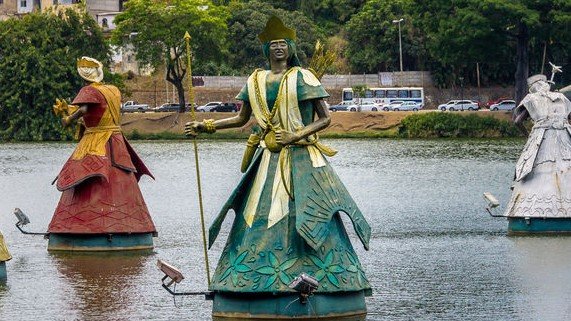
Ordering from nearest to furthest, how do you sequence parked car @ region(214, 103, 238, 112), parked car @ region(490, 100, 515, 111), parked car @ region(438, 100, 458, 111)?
parked car @ region(490, 100, 515, 111), parked car @ region(438, 100, 458, 111), parked car @ region(214, 103, 238, 112)

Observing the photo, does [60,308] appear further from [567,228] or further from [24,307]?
[567,228]

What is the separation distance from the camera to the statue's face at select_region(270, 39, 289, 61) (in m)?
19.5

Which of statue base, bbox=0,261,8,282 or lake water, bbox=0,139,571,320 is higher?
statue base, bbox=0,261,8,282

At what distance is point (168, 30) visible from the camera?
327ft

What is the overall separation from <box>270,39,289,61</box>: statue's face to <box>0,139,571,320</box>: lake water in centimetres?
327

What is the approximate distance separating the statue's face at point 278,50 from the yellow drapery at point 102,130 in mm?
8457

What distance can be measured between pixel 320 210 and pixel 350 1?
97805 millimetres

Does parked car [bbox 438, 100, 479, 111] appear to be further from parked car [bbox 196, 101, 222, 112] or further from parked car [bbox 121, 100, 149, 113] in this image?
parked car [bbox 121, 100, 149, 113]

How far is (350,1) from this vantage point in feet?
381

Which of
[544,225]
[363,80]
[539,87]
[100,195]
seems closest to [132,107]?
[363,80]

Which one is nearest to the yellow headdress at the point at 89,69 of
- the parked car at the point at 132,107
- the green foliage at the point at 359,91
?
the parked car at the point at 132,107

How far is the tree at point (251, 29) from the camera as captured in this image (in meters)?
109

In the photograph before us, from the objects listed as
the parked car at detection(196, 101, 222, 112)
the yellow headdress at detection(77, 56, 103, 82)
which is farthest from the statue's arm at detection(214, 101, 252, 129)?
the parked car at detection(196, 101, 222, 112)

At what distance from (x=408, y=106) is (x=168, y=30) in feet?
46.0
